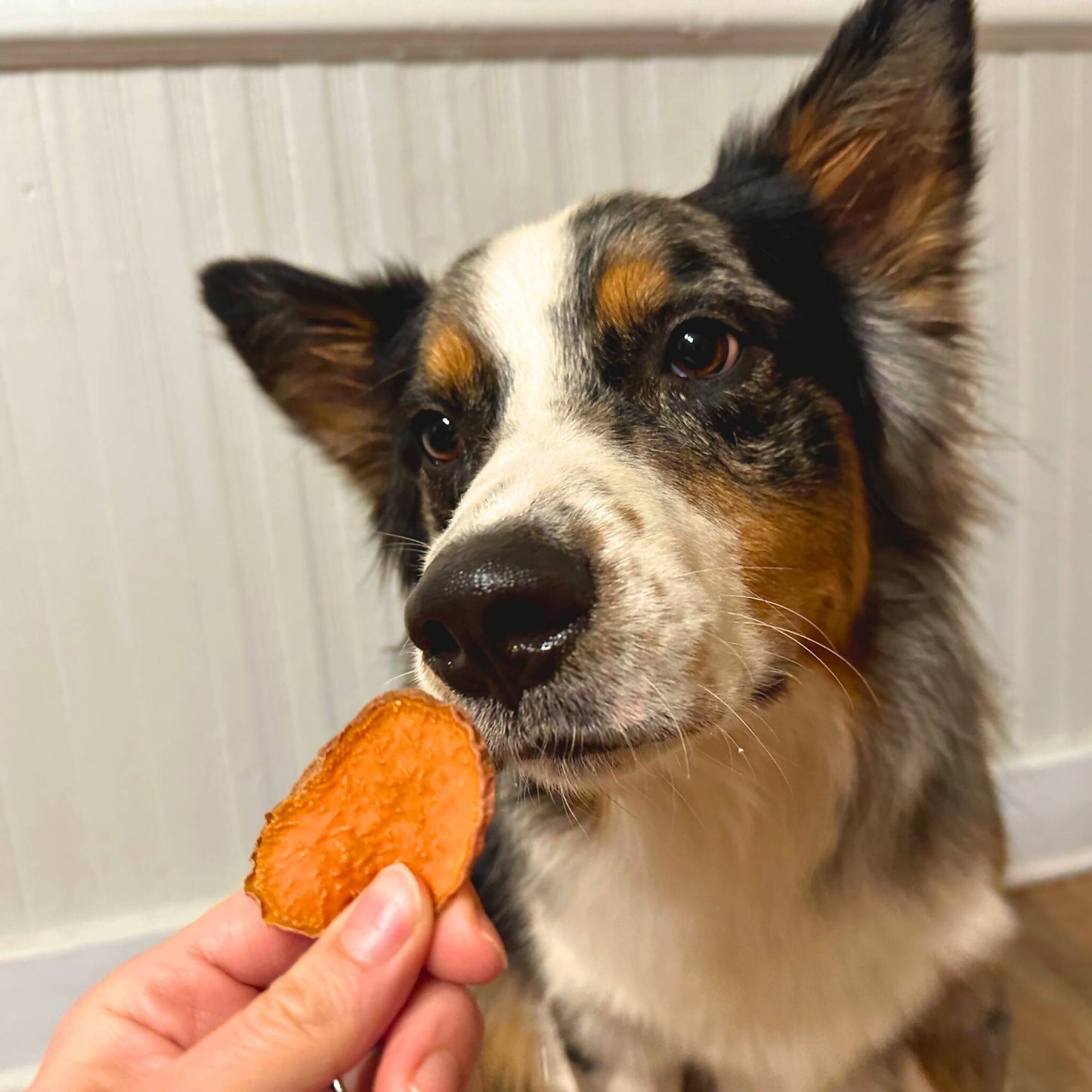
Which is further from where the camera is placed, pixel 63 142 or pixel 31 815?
pixel 31 815

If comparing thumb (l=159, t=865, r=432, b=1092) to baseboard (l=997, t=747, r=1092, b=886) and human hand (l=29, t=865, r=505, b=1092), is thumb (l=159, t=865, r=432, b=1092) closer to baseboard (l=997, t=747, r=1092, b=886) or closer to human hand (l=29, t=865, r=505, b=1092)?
human hand (l=29, t=865, r=505, b=1092)

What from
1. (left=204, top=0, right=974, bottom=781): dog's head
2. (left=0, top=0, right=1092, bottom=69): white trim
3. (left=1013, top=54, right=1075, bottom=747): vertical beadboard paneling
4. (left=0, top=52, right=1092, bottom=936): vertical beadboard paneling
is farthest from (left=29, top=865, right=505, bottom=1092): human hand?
(left=1013, top=54, right=1075, bottom=747): vertical beadboard paneling

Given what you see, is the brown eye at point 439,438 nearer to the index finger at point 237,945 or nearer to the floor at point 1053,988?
the index finger at point 237,945

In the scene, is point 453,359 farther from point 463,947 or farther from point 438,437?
point 463,947

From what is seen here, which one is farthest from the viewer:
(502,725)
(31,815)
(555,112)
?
(31,815)

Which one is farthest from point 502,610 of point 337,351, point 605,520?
point 337,351

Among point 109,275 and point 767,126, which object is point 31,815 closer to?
point 109,275

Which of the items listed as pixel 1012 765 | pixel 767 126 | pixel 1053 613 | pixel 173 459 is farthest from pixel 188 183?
pixel 1012 765
